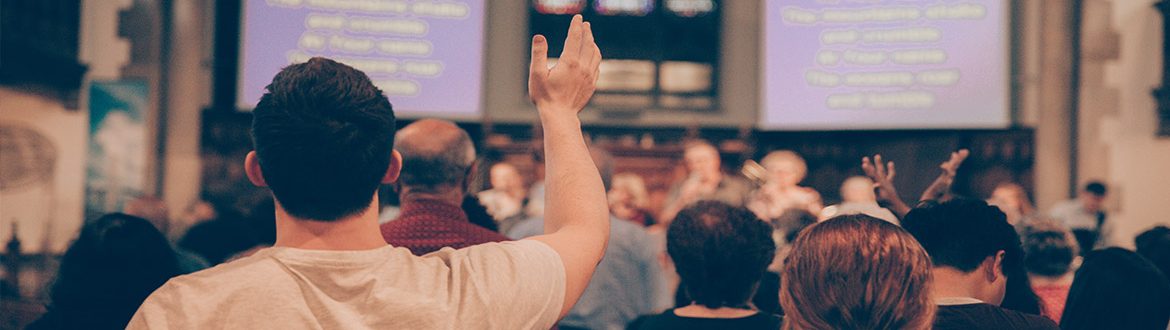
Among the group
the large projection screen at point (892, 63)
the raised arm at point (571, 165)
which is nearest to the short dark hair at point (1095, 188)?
the large projection screen at point (892, 63)

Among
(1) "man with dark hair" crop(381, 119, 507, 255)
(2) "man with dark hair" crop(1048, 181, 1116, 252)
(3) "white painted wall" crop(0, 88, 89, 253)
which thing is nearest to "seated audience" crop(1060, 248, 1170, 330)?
(1) "man with dark hair" crop(381, 119, 507, 255)

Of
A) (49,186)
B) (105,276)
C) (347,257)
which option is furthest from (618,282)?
(49,186)

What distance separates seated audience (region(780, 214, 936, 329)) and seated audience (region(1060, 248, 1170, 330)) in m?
1.17

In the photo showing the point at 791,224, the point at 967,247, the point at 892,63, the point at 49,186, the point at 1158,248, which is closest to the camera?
the point at 967,247

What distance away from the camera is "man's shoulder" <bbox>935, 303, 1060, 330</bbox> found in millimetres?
2119

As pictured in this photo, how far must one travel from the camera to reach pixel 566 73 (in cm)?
159

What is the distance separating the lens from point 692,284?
2732 millimetres

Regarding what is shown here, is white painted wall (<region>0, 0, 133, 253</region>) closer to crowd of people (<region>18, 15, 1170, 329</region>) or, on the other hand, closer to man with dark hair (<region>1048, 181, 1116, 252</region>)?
crowd of people (<region>18, 15, 1170, 329</region>)

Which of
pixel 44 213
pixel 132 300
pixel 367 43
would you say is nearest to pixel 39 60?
pixel 44 213

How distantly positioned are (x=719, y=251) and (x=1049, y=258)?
49.6 inches

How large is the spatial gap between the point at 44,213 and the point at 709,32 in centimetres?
692

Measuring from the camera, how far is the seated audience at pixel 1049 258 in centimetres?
338

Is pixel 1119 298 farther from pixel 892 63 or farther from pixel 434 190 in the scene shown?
pixel 892 63

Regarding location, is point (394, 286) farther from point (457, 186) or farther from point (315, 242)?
point (457, 186)
